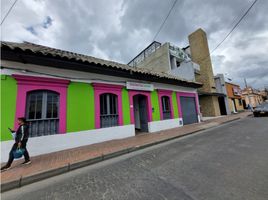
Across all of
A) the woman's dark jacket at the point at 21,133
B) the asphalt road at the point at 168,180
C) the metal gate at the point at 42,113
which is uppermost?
the metal gate at the point at 42,113

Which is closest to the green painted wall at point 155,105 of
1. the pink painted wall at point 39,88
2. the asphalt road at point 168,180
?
the asphalt road at point 168,180

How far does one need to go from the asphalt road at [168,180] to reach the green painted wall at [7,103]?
2984 mm

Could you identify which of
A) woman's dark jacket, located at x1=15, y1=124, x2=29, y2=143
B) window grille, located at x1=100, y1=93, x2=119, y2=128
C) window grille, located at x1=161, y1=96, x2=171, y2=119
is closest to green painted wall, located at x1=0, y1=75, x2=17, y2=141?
woman's dark jacket, located at x1=15, y1=124, x2=29, y2=143

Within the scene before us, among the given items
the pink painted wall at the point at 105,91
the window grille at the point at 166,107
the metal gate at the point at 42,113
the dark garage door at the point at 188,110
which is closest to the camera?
the metal gate at the point at 42,113

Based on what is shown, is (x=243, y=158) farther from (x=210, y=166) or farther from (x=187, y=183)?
(x=187, y=183)

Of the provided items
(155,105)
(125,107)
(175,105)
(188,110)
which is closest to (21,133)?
(125,107)

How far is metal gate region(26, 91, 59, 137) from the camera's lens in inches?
220

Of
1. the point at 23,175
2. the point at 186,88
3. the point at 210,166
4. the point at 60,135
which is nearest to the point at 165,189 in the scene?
the point at 210,166

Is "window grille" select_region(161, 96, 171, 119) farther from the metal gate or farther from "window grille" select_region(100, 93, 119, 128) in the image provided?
the metal gate

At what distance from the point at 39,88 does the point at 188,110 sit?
12.1 metres

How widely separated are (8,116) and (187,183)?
22.1ft

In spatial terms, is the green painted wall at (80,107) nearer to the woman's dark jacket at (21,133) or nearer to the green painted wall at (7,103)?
the woman's dark jacket at (21,133)

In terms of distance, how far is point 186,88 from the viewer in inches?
516

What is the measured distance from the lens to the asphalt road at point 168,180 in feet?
8.54
